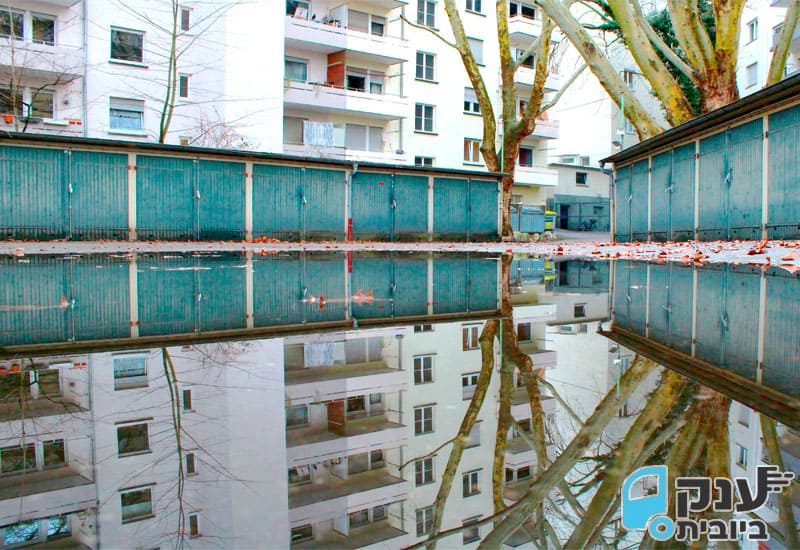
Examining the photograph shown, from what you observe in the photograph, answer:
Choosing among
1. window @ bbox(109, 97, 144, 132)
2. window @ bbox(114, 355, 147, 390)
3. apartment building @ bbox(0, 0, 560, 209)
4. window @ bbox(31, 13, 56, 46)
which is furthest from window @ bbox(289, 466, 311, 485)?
window @ bbox(109, 97, 144, 132)

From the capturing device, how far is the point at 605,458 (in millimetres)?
2275

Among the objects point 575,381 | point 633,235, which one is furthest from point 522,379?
point 633,235

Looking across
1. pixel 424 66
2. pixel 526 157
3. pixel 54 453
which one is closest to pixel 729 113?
pixel 54 453

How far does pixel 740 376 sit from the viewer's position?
11.0 feet

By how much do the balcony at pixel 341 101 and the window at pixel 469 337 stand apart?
34.3 m

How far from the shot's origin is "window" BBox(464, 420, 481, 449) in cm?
246

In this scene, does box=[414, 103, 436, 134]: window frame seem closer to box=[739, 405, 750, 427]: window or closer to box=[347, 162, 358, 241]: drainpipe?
box=[347, 162, 358, 241]: drainpipe

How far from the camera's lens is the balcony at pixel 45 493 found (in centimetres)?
191

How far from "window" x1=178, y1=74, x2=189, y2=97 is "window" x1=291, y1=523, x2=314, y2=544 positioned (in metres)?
36.7

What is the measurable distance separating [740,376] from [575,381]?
74 cm

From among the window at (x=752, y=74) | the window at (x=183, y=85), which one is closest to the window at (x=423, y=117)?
the window at (x=183, y=85)

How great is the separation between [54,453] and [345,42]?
128 feet

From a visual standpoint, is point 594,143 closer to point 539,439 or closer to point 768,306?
point 768,306

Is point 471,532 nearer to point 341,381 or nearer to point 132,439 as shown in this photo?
point 132,439
